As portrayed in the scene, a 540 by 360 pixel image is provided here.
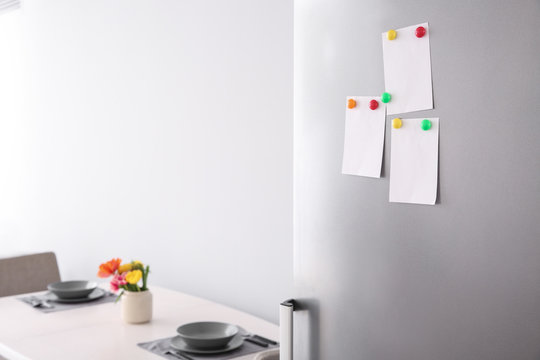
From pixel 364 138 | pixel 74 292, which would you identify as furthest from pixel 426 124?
pixel 74 292

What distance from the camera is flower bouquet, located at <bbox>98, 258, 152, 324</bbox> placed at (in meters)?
1.92

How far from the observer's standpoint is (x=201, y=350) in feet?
5.45

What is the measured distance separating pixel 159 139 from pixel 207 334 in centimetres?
110

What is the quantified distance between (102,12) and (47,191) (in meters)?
1.15

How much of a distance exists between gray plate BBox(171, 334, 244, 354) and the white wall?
1.21 feet

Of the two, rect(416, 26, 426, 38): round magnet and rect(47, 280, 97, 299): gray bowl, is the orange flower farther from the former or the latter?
rect(416, 26, 426, 38): round magnet

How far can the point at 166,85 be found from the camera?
100.0 inches

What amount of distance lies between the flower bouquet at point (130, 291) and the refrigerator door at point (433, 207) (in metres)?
0.91

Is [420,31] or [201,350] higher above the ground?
[420,31]

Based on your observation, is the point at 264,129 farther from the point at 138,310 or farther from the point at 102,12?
the point at 102,12

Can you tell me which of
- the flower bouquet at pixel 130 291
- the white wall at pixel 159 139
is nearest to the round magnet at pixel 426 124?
the white wall at pixel 159 139

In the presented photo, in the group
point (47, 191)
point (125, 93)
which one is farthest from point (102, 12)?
point (47, 191)

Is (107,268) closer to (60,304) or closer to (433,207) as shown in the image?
(60,304)

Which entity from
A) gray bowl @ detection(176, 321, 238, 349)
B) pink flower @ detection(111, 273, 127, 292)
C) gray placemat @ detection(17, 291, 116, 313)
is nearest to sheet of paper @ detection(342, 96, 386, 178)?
gray bowl @ detection(176, 321, 238, 349)
